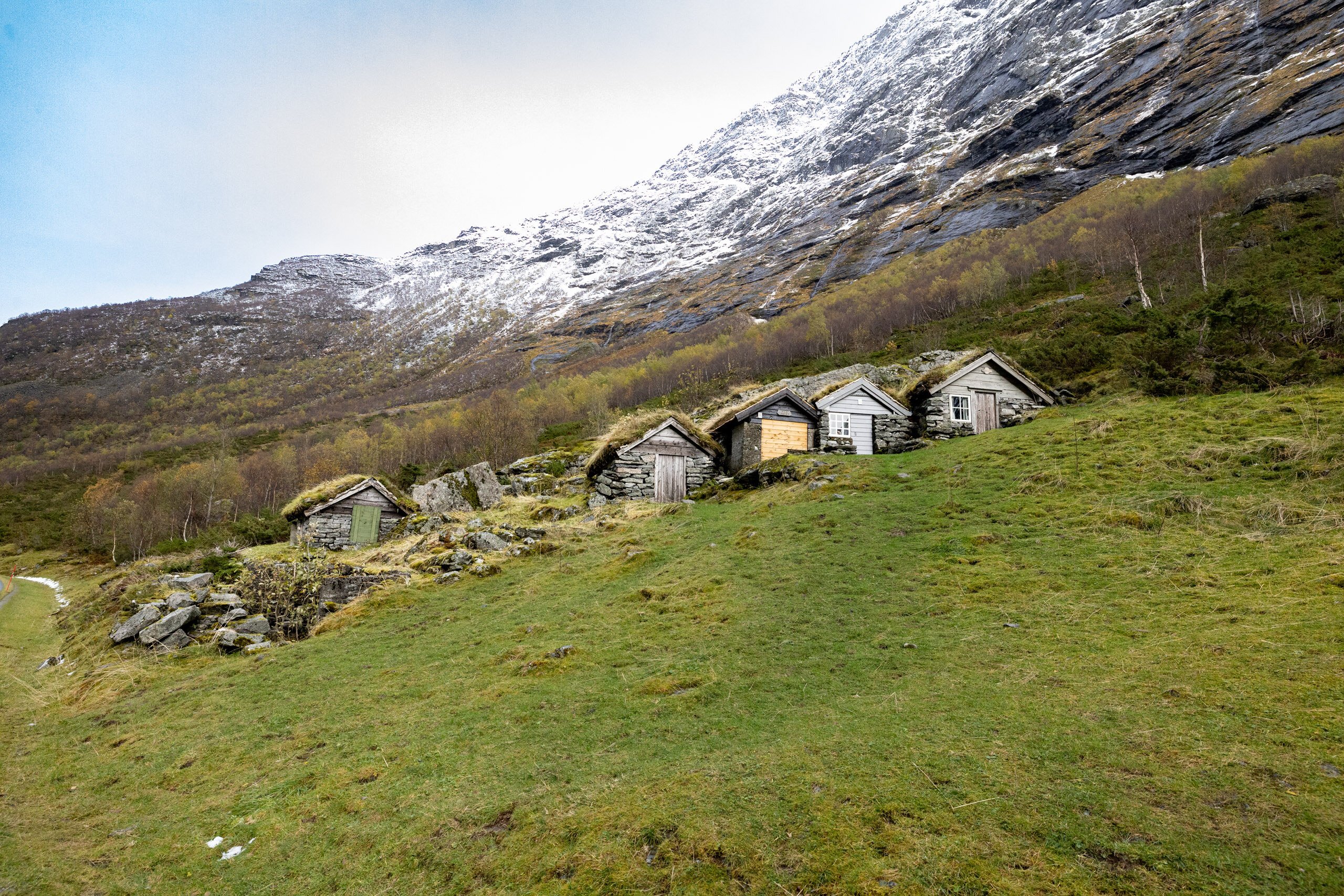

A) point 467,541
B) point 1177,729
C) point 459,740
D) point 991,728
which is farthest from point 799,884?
point 467,541

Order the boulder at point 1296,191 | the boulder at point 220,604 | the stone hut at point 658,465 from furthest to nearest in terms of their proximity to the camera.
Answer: the boulder at point 1296,191 < the stone hut at point 658,465 < the boulder at point 220,604

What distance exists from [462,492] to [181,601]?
17.7 metres

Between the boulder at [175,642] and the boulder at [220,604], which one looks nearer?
the boulder at [175,642]

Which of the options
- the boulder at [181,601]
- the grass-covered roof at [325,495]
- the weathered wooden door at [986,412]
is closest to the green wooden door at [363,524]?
the grass-covered roof at [325,495]

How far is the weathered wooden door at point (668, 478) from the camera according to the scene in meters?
29.7

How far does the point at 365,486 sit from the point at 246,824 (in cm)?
2585

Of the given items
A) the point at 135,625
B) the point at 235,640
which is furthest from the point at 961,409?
the point at 135,625

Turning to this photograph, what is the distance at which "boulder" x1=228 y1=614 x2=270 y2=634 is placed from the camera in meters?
17.7

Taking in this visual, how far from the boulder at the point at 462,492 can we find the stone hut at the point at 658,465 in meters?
8.96

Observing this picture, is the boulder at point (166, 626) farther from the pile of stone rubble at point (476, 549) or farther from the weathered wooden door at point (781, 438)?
the weathered wooden door at point (781, 438)

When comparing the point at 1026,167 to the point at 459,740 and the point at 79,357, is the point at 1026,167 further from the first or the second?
the point at 79,357

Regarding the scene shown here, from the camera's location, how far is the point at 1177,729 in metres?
6.34

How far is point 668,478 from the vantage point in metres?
29.8

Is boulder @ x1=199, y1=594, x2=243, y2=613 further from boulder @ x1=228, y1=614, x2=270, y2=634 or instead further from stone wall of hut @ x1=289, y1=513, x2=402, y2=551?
stone wall of hut @ x1=289, y1=513, x2=402, y2=551
